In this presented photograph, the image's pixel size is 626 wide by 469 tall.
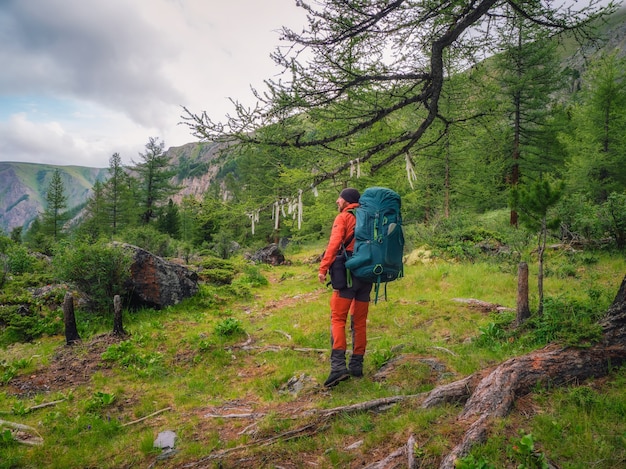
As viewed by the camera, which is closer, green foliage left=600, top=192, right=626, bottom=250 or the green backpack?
the green backpack

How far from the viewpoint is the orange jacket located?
477 centimetres

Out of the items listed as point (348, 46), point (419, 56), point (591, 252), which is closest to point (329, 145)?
point (348, 46)

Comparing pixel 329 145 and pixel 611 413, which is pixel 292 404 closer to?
pixel 611 413

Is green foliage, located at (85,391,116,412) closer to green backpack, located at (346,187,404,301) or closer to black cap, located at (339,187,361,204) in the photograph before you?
green backpack, located at (346,187,404,301)

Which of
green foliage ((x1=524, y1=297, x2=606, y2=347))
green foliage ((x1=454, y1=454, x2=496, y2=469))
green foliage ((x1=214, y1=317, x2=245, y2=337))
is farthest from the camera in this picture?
green foliage ((x1=214, y1=317, x2=245, y2=337))

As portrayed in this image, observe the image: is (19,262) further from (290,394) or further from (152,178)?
(152,178)

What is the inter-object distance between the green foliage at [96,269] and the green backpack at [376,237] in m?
7.60

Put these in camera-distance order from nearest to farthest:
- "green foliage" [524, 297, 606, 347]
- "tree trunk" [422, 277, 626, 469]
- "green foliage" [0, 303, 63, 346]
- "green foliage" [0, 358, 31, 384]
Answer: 1. "tree trunk" [422, 277, 626, 469]
2. "green foliage" [524, 297, 606, 347]
3. "green foliage" [0, 358, 31, 384]
4. "green foliage" [0, 303, 63, 346]

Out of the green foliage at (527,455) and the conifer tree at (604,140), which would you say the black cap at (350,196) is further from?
the conifer tree at (604,140)

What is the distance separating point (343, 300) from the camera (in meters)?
4.81

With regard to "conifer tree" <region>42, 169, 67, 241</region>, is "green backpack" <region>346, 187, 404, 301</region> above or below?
below

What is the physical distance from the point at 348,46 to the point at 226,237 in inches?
925

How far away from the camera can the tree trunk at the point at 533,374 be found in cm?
303

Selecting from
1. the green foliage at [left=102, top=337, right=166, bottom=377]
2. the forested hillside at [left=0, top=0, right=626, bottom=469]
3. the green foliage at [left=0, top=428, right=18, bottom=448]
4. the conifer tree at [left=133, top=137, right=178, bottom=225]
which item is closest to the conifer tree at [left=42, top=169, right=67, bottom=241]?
the conifer tree at [left=133, top=137, right=178, bottom=225]
